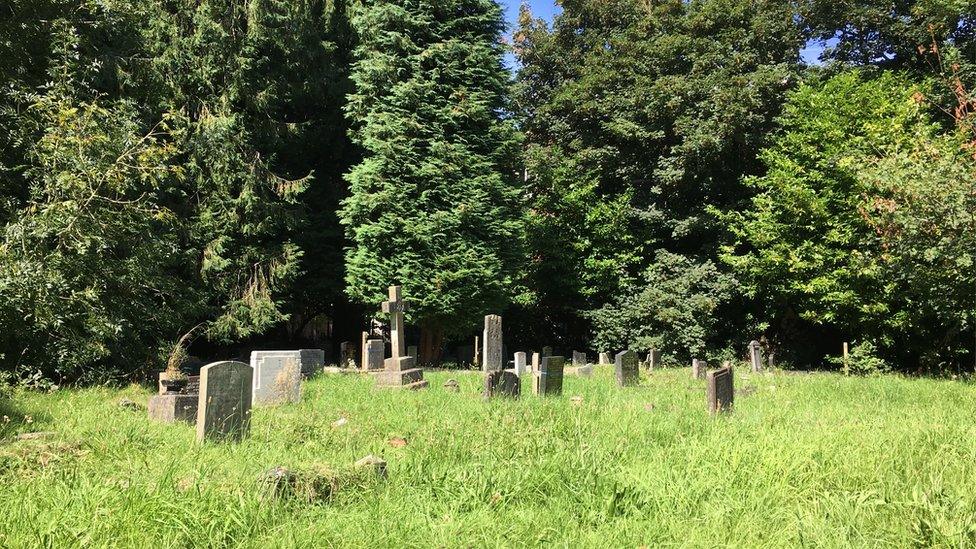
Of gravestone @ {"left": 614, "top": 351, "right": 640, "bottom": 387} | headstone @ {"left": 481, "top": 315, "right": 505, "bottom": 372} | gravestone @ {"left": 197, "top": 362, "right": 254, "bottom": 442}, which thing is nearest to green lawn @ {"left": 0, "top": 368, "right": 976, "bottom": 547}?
gravestone @ {"left": 197, "top": 362, "right": 254, "bottom": 442}

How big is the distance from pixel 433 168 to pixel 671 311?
30.2 ft

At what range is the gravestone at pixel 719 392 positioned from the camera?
308 inches

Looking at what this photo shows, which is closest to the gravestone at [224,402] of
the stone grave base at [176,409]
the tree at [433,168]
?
the stone grave base at [176,409]

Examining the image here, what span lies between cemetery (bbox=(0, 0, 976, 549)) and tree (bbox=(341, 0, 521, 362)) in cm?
9

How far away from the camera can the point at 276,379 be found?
30.6 ft

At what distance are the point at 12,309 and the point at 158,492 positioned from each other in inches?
288

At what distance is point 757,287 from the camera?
21391 millimetres

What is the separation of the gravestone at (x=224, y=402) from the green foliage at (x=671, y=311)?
55.9 ft

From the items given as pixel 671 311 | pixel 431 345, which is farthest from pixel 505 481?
pixel 671 311

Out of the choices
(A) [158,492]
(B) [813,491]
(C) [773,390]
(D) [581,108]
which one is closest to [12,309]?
(A) [158,492]

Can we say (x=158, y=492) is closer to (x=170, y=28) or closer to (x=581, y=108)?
(x=170, y=28)

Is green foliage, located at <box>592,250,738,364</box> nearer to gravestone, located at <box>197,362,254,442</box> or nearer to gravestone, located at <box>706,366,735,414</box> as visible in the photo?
gravestone, located at <box>706,366,735,414</box>

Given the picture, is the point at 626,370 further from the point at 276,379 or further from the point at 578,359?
the point at 578,359

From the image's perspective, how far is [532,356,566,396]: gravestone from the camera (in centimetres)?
1024
